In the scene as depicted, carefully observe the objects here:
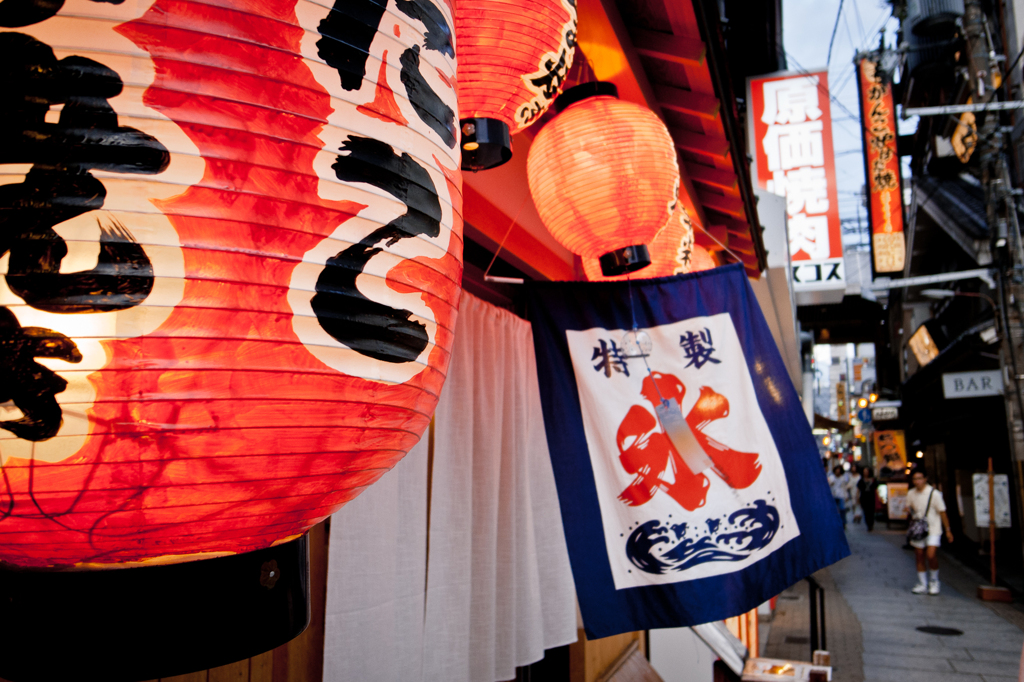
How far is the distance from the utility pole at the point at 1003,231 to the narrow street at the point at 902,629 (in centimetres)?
253

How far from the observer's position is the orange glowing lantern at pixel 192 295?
716mm

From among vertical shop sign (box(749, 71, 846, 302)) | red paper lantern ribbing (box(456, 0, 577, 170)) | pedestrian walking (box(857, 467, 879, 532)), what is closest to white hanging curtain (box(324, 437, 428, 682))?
red paper lantern ribbing (box(456, 0, 577, 170))

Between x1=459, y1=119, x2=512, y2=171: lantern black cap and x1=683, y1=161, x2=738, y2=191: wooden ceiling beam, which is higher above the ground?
x1=683, y1=161, x2=738, y2=191: wooden ceiling beam

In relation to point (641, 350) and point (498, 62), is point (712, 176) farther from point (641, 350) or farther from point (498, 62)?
point (498, 62)

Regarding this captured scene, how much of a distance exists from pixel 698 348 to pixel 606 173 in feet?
3.87

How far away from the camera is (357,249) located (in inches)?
34.8

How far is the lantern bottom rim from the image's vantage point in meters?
0.88

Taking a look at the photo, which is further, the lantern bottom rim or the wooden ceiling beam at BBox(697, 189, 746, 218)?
the wooden ceiling beam at BBox(697, 189, 746, 218)

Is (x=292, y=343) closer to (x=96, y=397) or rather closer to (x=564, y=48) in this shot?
(x=96, y=397)

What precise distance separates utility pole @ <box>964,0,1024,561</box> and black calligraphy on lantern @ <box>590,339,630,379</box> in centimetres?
1292

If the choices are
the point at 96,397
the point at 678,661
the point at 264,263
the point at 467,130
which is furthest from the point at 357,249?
the point at 678,661

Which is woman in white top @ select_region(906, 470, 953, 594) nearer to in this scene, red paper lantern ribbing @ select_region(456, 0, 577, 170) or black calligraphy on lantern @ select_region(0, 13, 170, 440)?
red paper lantern ribbing @ select_region(456, 0, 577, 170)

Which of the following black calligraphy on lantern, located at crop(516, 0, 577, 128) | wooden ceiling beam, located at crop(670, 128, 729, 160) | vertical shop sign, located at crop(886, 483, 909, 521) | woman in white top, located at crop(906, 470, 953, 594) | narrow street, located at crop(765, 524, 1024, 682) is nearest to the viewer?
black calligraphy on lantern, located at crop(516, 0, 577, 128)

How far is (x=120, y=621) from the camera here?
88cm
